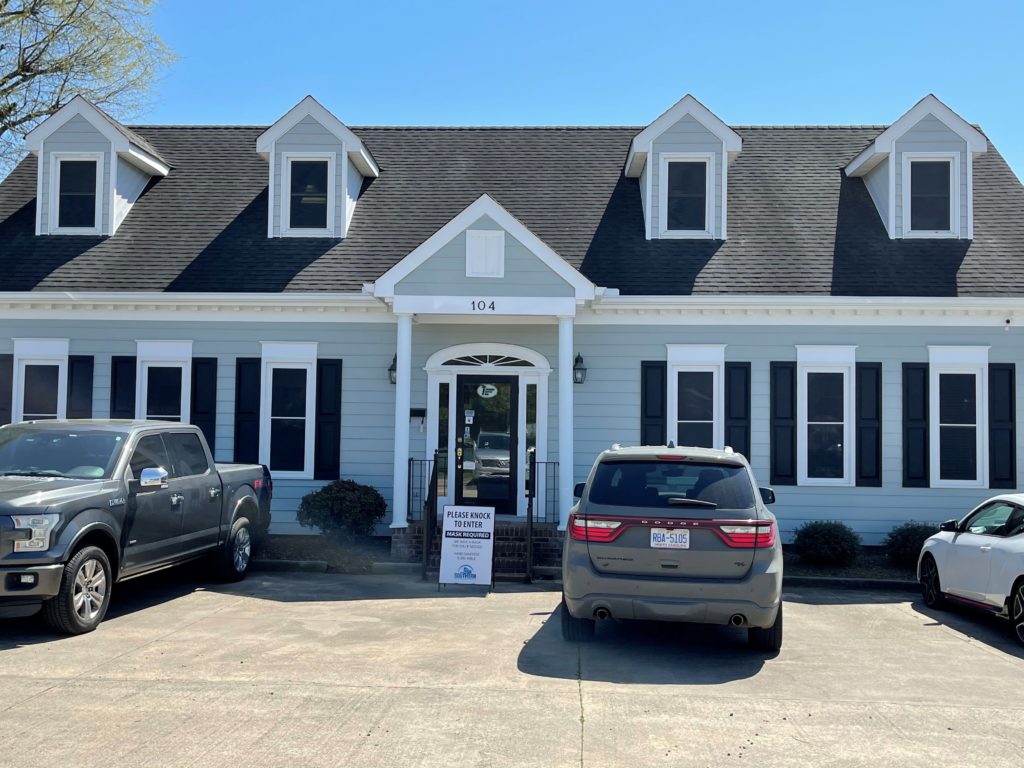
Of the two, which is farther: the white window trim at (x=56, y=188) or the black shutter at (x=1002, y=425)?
the white window trim at (x=56, y=188)

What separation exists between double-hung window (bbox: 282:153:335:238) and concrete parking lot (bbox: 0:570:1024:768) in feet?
24.3

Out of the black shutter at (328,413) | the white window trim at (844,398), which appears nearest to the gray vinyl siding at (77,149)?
the black shutter at (328,413)

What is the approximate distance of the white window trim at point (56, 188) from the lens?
49.5ft

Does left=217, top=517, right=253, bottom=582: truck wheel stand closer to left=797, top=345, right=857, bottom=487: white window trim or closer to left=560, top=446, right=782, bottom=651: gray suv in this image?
left=560, top=446, right=782, bottom=651: gray suv

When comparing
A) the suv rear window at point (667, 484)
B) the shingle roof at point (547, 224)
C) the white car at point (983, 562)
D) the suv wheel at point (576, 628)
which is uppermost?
the shingle roof at point (547, 224)

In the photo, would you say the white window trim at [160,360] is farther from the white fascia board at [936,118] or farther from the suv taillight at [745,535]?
the white fascia board at [936,118]

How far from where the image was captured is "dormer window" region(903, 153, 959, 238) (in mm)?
14719

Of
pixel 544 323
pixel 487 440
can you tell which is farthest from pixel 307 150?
pixel 487 440

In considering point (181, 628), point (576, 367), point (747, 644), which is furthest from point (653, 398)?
point (181, 628)

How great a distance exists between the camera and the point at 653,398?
13.9m

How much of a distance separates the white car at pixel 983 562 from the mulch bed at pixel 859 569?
1609mm

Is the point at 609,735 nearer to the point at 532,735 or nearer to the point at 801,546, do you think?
the point at 532,735

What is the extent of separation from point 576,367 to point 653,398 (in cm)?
132

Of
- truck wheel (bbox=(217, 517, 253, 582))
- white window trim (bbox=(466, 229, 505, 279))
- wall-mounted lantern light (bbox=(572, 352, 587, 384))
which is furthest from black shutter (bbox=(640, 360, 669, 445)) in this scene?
truck wheel (bbox=(217, 517, 253, 582))
